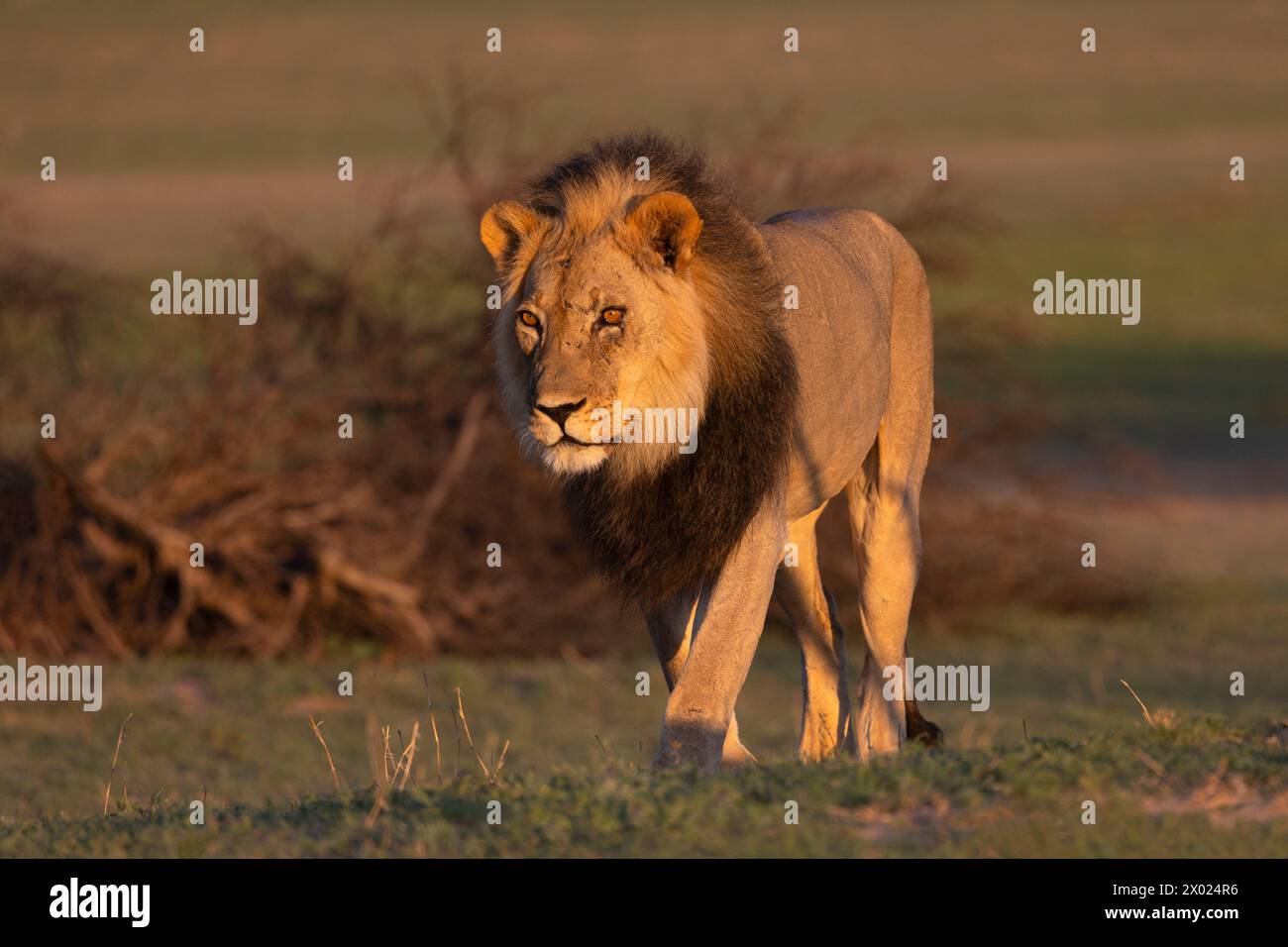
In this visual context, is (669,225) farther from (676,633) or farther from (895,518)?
(895,518)

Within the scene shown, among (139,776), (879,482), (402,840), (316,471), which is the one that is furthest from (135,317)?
(402,840)

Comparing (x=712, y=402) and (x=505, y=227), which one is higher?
(x=505, y=227)

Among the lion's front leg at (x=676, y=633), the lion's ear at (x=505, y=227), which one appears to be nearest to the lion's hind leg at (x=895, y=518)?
the lion's front leg at (x=676, y=633)

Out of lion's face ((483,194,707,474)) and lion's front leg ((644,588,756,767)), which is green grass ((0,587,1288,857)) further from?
lion's face ((483,194,707,474))

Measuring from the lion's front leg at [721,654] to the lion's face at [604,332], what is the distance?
1.52ft

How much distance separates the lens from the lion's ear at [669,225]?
611cm

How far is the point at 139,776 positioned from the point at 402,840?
5288 mm

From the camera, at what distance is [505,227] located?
6480 mm

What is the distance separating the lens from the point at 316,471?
44.0 feet

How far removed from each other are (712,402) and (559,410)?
0.68 meters

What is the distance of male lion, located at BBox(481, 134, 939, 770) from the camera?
6.05 meters

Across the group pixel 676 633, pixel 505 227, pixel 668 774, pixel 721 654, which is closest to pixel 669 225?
pixel 505 227

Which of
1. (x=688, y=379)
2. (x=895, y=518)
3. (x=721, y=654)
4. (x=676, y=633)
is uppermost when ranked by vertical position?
(x=688, y=379)

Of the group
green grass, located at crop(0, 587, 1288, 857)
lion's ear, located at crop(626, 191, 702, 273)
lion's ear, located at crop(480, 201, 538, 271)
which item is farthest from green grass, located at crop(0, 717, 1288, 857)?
lion's ear, located at crop(480, 201, 538, 271)
